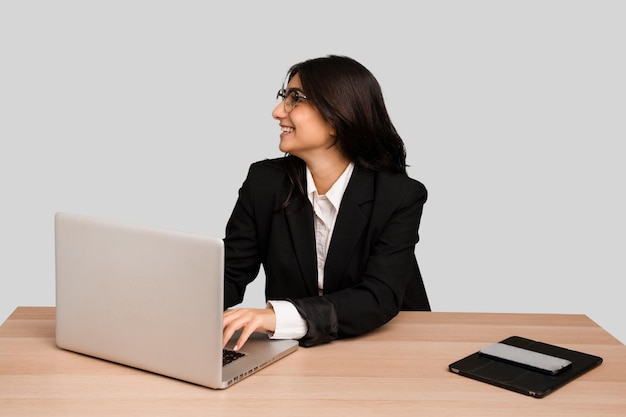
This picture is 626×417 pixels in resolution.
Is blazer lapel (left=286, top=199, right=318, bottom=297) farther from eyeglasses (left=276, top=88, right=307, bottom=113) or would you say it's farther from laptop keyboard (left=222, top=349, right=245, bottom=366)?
laptop keyboard (left=222, top=349, right=245, bottom=366)

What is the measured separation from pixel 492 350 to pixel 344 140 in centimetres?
Answer: 96

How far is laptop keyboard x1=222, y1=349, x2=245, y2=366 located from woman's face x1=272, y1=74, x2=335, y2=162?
0.88 m

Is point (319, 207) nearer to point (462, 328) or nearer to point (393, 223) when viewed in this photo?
point (393, 223)

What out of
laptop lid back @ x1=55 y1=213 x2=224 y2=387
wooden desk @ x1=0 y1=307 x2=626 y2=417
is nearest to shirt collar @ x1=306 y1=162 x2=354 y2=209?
wooden desk @ x1=0 y1=307 x2=626 y2=417

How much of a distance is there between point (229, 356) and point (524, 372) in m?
0.87

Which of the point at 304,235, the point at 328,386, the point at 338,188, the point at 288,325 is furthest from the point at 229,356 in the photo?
the point at 338,188

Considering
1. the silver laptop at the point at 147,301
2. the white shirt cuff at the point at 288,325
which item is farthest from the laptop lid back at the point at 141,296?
the white shirt cuff at the point at 288,325

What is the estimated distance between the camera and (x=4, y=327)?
10.7 feet

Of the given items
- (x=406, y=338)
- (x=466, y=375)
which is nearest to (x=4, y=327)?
(x=406, y=338)

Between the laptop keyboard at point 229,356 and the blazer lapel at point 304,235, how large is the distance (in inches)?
28.4

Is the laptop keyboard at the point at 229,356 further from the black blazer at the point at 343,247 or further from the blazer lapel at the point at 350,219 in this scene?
the blazer lapel at the point at 350,219

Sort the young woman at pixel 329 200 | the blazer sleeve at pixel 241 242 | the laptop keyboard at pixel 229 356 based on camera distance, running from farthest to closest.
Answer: the blazer sleeve at pixel 241 242
the young woman at pixel 329 200
the laptop keyboard at pixel 229 356

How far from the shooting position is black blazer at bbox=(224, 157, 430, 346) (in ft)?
10.8

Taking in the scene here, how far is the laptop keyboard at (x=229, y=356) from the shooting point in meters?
2.89
